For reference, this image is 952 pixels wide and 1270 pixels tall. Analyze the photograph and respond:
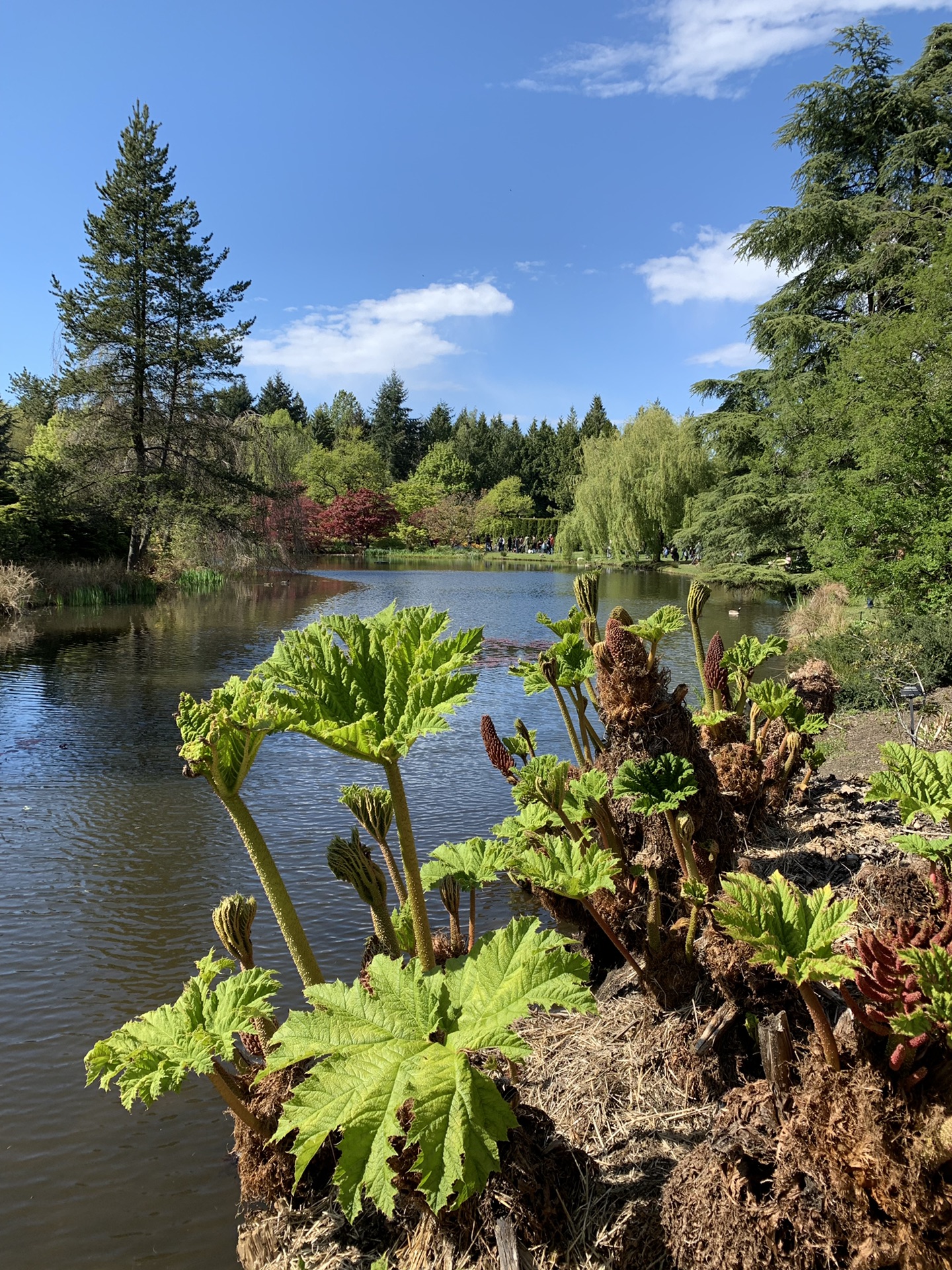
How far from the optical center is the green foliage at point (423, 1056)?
147 cm

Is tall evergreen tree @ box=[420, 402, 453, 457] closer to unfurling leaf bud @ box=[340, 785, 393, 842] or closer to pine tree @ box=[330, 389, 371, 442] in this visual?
pine tree @ box=[330, 389, 371, 442]

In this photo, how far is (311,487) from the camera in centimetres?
5925

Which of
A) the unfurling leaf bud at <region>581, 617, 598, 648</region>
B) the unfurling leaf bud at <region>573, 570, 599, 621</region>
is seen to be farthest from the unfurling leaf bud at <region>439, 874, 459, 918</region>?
the unfurling leaf bud at <region>573, 570, 599, 621</region>

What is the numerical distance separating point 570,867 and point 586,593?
1.51 m

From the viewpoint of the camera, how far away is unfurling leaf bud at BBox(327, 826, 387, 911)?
7.44 ft

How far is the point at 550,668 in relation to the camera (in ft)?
11.1

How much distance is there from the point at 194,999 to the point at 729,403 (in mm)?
30728

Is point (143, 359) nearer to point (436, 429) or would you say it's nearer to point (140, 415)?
point (140, 415)

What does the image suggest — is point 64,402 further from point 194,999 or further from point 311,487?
point 311,487

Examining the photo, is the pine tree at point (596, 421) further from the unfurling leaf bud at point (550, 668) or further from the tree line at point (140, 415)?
the unfurling leaf bud at point (550, 668)

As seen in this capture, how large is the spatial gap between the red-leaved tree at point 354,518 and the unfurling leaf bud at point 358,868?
54299mm

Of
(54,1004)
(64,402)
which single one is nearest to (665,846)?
(54,1004)

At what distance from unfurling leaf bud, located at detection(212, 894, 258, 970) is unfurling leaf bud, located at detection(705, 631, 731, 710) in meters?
2.82

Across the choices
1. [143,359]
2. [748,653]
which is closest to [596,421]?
[143,359]
